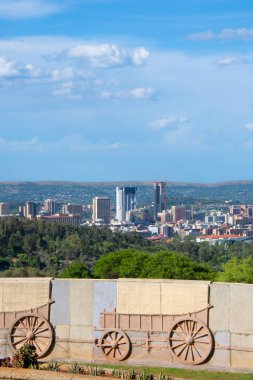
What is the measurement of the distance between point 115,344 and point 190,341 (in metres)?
1.30

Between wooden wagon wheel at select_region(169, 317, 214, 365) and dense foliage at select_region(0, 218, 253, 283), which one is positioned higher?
dense foliage at select_region(0, 218, 253, 283)

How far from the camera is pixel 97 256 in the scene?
219 ft

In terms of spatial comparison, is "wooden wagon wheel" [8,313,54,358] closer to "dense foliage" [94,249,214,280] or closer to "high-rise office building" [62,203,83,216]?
"dense foliage" [94,249,214,280]

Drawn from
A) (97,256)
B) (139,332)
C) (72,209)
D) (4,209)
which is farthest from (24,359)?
(72,209)

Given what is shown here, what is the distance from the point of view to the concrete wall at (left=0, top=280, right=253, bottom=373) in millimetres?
14703

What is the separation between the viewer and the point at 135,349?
15.2 m

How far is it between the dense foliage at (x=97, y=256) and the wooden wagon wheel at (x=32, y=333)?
1369 centimetres

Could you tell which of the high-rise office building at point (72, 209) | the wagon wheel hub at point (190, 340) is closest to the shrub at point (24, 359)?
the wagon wheel hub at point (190, 340)

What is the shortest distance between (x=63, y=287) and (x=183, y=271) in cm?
1550

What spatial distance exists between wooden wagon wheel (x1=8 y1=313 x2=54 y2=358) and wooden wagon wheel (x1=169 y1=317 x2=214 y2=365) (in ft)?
7.14

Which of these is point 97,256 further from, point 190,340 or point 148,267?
point 190,340

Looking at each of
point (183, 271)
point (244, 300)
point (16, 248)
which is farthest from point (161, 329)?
point (16, 248)

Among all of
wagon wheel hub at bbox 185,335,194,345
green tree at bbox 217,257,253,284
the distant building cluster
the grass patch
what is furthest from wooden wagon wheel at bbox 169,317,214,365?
the distant building cluster

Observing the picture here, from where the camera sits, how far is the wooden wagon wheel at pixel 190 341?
48.8 feet
